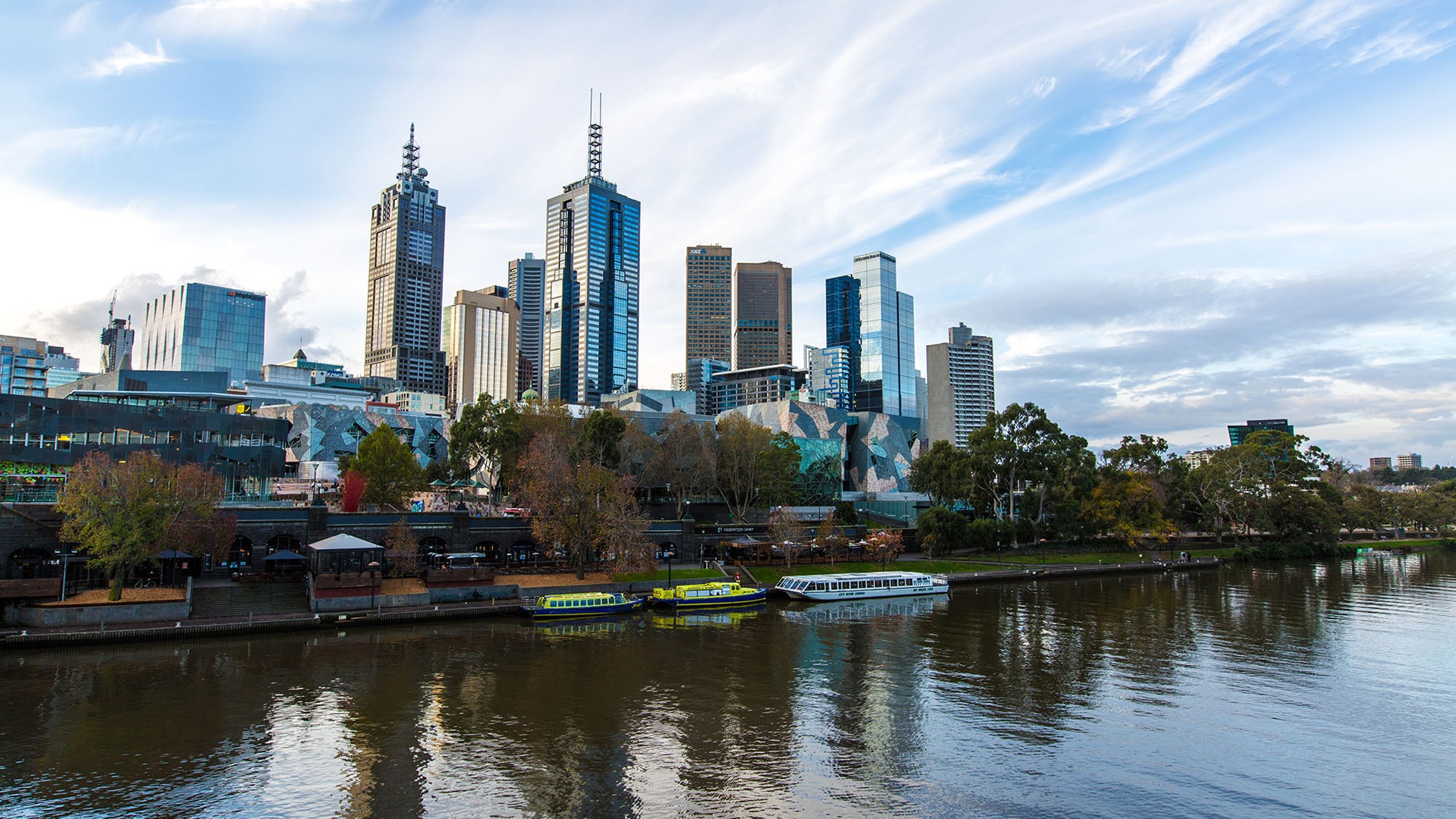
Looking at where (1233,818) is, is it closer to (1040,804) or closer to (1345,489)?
(1040,804)

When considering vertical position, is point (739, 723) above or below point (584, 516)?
below

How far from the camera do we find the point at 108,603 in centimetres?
4956

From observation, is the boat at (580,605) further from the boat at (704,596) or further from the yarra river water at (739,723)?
the boat at (704,596)

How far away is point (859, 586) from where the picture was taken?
75.3 meters

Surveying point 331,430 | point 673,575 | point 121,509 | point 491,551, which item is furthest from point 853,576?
point 331,430

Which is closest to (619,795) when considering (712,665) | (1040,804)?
(1040,804)

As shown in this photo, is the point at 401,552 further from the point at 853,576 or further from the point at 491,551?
the point at 853,576

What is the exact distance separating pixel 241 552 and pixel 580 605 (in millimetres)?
27666

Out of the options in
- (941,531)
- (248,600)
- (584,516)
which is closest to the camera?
(248,600)

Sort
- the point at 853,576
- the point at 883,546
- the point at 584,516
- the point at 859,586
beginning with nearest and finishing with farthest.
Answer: the point at 584,516 → the point at 853,576 → the point at 859,586 → the point at 883,546

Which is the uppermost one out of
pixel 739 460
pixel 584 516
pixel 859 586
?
pixel 739 460

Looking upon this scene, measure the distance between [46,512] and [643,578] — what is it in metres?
43.4

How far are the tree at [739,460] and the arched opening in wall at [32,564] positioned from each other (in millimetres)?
68943

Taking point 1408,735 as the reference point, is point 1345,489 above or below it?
above
